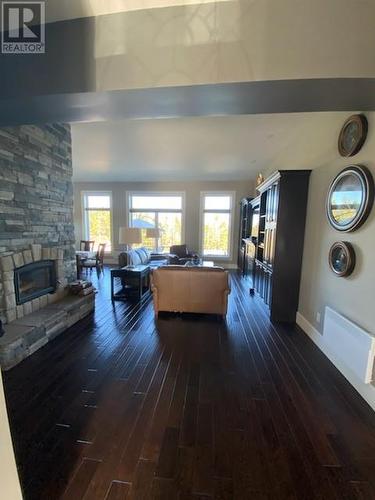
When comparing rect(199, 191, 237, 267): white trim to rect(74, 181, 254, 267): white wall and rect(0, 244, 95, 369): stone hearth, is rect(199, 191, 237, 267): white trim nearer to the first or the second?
rect(74, 181, 254, 267): white wall

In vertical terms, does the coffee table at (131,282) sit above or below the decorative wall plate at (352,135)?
below

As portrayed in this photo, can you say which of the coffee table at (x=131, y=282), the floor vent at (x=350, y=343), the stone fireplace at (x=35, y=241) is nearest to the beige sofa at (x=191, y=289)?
the coffee table at (x=131, y=282)

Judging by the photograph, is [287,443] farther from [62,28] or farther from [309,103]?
[62,28]

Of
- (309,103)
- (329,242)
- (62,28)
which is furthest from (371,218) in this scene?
(62,28)

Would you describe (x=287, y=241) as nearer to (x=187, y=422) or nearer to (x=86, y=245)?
(x=187, y=422)

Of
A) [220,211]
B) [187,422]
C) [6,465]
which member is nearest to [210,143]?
[220,211]

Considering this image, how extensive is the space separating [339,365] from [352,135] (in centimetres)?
236

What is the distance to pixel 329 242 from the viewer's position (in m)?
2.64

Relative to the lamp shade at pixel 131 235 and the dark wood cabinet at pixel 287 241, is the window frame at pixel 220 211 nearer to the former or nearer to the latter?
→ the lamp shade at pixel 131 235

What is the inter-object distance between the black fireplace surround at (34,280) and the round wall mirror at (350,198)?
12.2 ft

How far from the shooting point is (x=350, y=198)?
2227 mm

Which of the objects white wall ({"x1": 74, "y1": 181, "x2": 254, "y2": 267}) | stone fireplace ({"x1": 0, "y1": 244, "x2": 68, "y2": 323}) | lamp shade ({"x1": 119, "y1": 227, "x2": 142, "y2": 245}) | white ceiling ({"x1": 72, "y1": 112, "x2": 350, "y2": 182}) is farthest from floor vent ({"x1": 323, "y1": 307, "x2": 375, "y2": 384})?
white wall ({"x1": 74, "y1": 181, "x2": 254, "y2": 267})

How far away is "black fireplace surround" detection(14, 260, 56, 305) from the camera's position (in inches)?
107

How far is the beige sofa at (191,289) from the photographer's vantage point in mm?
3441
